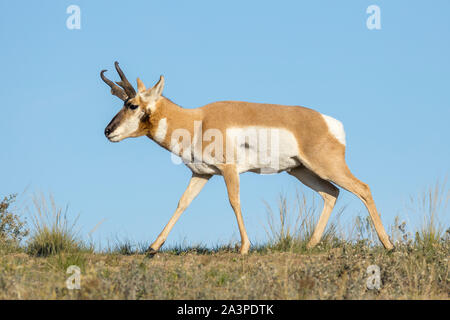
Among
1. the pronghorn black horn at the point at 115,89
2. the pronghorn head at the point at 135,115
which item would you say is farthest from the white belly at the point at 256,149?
the pronghorn black horn at the point at 115,89

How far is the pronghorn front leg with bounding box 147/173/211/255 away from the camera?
10523 millimetres

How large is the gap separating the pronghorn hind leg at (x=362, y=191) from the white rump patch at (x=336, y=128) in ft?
2.23

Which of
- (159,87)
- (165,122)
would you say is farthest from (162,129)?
(159,87)

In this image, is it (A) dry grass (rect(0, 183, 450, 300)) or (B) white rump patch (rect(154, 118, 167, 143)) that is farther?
(B) white rump patch (rect(154, 118, 167, 143))

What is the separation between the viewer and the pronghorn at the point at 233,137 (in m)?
10.2

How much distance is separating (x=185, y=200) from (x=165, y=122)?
1.52m

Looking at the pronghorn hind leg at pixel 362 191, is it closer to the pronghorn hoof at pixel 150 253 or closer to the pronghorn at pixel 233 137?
the pronghorn at pixel 233 137

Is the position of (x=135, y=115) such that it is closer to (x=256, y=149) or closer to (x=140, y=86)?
(x=140, y=86)

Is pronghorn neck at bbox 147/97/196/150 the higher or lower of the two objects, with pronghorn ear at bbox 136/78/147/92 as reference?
lower

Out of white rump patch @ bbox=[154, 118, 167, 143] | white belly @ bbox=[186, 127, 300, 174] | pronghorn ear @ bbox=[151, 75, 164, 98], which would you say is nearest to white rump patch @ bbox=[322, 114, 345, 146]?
white belly @ bbox=[186, 127, 300, 174]

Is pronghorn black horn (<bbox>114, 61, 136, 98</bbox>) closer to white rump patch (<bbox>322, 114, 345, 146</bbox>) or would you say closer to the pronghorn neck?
the pronghorn neck

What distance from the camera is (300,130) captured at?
1052cm

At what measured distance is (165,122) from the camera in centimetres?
1048
